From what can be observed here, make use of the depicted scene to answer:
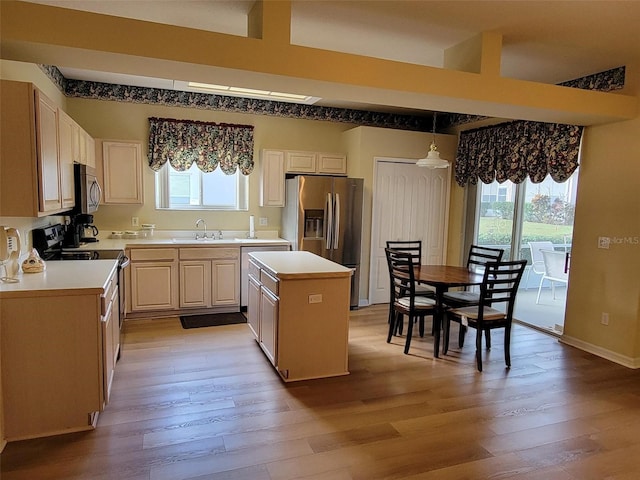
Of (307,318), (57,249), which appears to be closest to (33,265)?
(57,249)

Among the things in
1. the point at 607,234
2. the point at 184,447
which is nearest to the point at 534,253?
the point at 607,234

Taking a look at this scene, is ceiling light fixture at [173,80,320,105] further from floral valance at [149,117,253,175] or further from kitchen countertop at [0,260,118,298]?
kitchen countertop at [0,260,118,298]

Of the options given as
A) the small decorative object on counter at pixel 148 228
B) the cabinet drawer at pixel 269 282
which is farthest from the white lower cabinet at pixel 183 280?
the cabinet drawer at pixel 269 282

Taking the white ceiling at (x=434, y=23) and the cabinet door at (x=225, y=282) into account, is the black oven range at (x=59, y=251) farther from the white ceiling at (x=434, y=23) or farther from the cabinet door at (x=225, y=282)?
the white ceiling at (x=434, y=23)

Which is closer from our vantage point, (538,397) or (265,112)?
(538,397)

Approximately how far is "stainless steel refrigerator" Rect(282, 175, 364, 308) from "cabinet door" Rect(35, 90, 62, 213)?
2.73 metres

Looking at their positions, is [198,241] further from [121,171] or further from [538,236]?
[538,236]

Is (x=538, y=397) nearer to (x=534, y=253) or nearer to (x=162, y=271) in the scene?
(x=534, y=253)

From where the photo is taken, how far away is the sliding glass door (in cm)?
461

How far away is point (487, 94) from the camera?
3211 mm

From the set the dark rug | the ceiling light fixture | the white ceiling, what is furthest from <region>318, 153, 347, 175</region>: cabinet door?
the dark rug

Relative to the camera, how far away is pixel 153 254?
4688 mm

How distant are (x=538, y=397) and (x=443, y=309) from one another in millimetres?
1054

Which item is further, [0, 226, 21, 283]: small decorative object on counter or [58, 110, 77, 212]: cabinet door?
[58, 110, 77, 212]: cabinet door
